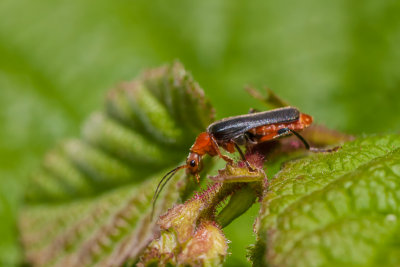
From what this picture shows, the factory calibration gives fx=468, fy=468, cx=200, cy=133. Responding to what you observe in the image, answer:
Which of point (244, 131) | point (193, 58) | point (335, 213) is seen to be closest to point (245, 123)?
point (244, 131)

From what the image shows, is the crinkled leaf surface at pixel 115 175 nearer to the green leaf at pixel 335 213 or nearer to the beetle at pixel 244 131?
the beetle at pixel 244 131

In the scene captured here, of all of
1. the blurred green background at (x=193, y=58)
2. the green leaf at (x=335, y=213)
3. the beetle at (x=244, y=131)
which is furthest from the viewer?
the blurred green background at (x=193, y=58)

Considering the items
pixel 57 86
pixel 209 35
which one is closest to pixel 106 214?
pixel 57 86

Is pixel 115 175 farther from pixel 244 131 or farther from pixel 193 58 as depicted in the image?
pixel 193 58

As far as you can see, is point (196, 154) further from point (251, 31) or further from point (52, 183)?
point (251, 31)

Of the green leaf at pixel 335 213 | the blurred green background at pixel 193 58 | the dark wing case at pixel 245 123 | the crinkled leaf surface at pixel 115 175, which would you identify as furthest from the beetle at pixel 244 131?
the blurred green background at pixel 193 58

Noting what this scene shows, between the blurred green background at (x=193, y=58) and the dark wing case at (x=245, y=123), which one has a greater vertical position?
the blurred green background at (x=193, y=58)

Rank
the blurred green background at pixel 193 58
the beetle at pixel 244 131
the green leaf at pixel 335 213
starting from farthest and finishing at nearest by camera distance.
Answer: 1. the blurred green background at pixel 193 58
2. the beetle at pixel 244 131
3. the green leaf at pixel 335 213
